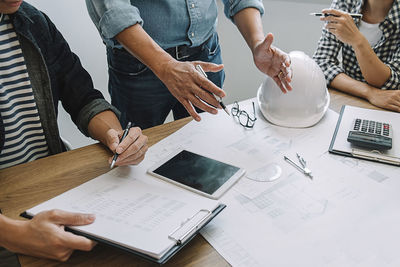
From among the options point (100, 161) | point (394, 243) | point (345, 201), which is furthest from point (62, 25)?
point (394, 243)

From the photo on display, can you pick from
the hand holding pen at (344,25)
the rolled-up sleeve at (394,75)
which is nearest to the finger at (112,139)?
the hand holding pen at (344,25)

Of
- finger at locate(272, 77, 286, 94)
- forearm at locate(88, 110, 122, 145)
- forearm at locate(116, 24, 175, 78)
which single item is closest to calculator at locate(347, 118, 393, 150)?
finger at locate(272, 77, 286, 94)

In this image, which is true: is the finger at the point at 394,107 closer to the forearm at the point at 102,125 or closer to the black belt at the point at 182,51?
the black belt at the point at 182,51

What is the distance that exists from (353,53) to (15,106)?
1.26 metres

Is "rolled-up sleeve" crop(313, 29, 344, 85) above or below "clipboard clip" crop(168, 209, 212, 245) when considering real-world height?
above

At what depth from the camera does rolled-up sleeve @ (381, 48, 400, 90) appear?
123cm

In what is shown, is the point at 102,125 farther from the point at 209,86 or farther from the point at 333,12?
the point at 333,12

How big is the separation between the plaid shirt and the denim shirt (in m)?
0.88

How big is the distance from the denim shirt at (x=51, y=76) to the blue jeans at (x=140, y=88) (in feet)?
0.57

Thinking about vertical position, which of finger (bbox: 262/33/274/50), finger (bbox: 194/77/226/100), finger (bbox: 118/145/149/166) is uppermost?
finger (bbox: 262/33/274/50)

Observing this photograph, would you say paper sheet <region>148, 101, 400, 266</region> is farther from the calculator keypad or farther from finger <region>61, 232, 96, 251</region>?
finger <region>61, 232, 96, 251</region>

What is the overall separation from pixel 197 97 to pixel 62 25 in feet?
4.01

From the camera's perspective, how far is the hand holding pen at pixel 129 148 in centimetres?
83

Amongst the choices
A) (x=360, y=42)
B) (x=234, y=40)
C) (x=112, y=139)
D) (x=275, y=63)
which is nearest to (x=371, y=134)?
(x=275, y=63)
